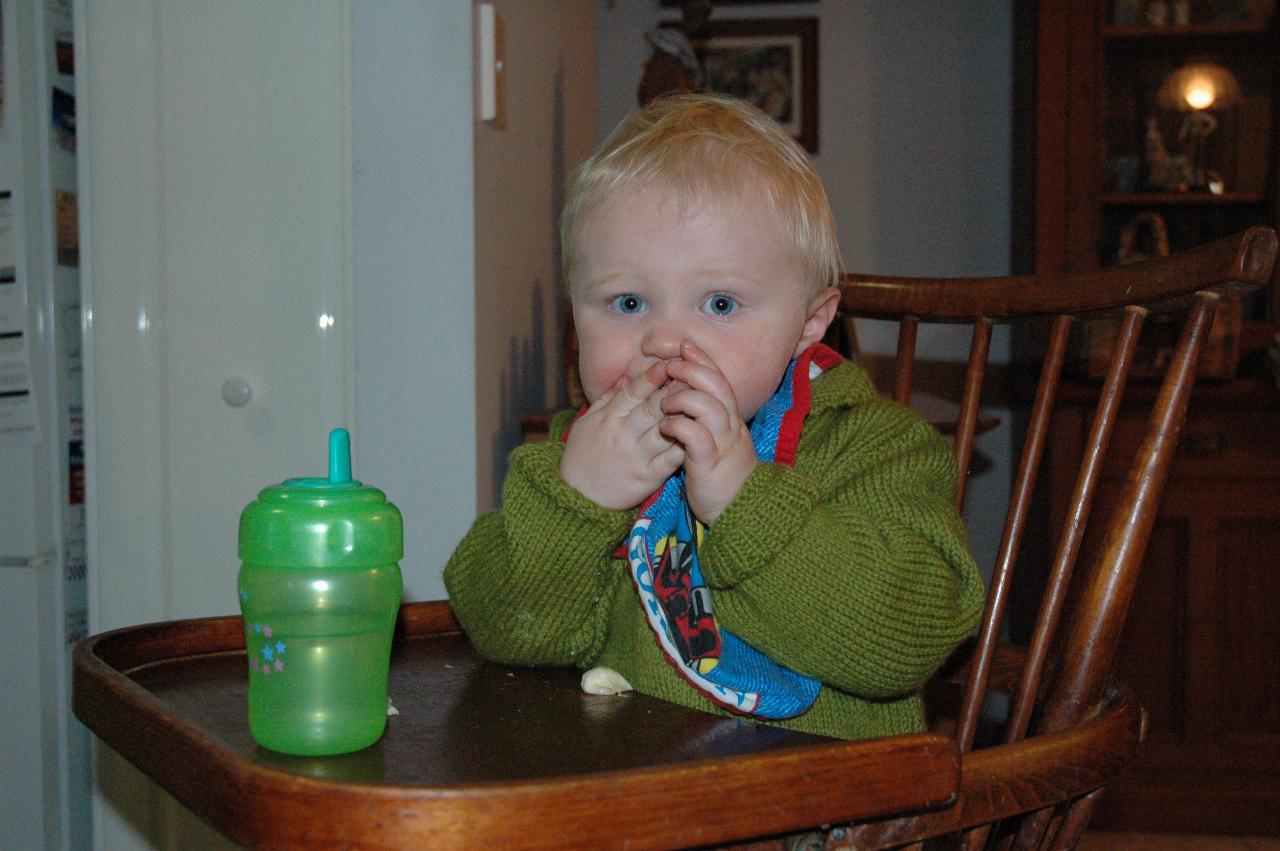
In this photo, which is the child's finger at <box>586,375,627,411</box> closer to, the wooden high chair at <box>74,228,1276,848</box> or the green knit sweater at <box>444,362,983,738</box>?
the green knit sweater at <box>444,362,983,738</box>

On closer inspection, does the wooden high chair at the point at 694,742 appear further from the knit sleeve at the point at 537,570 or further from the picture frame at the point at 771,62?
the picture frame at the point at 771,62

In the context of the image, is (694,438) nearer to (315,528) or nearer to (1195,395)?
(315,528)

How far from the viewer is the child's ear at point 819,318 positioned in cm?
103

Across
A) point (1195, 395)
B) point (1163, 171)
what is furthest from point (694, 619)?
point (1163, 171)

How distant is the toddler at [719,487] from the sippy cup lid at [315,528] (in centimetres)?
26

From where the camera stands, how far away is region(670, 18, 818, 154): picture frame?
298 centimetres

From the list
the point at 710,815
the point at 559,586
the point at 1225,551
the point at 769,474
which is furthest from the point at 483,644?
the point at 1225,551

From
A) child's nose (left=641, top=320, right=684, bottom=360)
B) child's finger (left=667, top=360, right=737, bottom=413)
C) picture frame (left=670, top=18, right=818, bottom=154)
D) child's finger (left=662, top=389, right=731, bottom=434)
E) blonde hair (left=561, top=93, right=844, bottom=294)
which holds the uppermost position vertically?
picture frame (left=670, top=18, right=818, bottom=154)

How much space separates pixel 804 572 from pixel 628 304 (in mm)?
274

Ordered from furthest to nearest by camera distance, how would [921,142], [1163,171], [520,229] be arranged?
[921,142] → [1163,171] → [520,229]

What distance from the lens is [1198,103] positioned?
268 centimetres

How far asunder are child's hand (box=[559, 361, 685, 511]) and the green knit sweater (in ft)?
0.05

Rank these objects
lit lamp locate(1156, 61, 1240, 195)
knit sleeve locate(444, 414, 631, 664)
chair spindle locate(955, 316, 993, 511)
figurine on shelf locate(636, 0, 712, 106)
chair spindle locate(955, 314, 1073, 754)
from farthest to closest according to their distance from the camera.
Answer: lit lamp locate(1156, 61, 1240, 195) < figurine on shelf locate(636, 0, 712, 106) < chair spindle locate(955, 316, 993, 511) < chair spindle locate(955, 314, 1073, 754) < knit sleeve locate(444, 414, 631, 664)

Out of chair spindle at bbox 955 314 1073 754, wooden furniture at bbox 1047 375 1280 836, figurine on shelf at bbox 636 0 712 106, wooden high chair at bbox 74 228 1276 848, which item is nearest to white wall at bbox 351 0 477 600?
wooden high chair at bbox 74 228 1276 848
